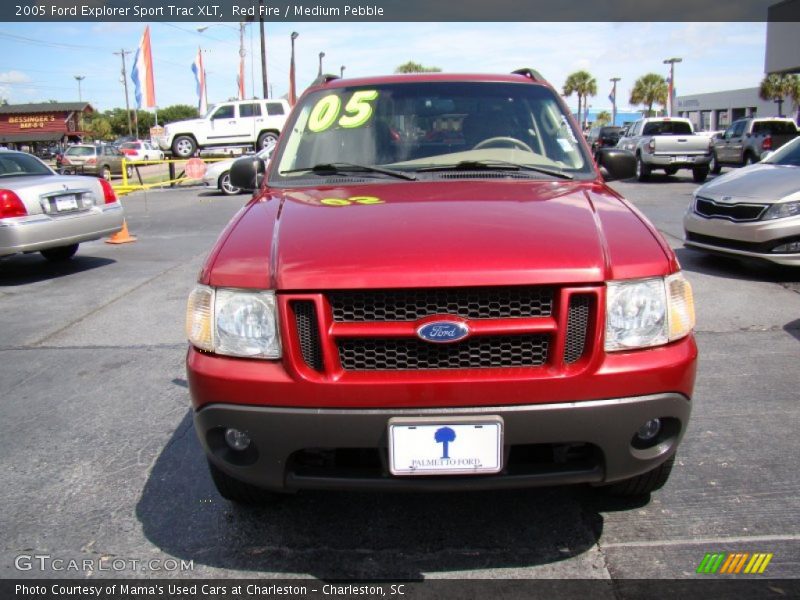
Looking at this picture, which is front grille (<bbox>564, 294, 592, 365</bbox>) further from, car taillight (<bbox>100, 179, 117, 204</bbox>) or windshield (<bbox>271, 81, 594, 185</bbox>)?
car taillight (<bbox>100, 179, 117, 204</bbox>)

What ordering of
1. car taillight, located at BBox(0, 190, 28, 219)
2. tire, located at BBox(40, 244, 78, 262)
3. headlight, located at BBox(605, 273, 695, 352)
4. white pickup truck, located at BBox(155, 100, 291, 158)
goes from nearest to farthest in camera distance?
headlight, located at BBox(605, 273, 695, 352) → car taillight, located at BBox(0, 190, 28, 219) → tire, located at BBox(40, 244, 78, 262) → white pickup truck, located at BBox(155, 100, 291, 158)

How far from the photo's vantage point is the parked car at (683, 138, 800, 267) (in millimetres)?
6746

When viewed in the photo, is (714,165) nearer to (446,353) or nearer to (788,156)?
(788,156)

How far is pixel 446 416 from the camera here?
7.04 feet

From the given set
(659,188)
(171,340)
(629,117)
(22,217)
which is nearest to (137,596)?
(171,340)

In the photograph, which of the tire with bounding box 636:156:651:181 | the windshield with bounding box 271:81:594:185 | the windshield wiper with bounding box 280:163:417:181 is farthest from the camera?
the tire with bounding box 636:156:651:181

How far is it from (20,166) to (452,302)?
320 inches

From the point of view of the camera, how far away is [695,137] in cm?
1861

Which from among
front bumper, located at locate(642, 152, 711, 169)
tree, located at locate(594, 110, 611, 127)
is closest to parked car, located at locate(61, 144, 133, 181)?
front bumper, located at locate(642, 152, 711, 169)

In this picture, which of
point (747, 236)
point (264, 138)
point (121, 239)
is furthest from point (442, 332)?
point (264, 138)

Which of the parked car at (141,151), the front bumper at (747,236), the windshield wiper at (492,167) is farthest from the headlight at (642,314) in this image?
the parked car at (141,151)

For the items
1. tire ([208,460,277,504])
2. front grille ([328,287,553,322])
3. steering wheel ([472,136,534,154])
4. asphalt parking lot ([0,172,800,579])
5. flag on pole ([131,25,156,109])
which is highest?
flag on pole ([131,25,156,109])

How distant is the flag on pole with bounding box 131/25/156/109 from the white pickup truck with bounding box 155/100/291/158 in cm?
141

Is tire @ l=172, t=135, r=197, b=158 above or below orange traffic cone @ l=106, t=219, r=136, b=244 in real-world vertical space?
above
